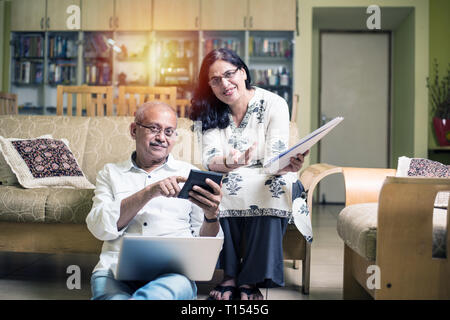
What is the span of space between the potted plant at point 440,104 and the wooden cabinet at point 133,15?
339 centimetres

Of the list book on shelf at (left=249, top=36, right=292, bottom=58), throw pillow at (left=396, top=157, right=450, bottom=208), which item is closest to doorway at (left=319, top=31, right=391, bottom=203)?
book on shelf at (left=249, top=36, right=292, bottom=58)

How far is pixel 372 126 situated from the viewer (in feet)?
18.7

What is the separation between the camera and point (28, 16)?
5230 mm

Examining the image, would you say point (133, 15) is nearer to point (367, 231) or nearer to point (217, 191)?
point (217, 191)

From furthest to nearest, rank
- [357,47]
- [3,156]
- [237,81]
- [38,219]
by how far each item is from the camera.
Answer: [357,47], [3,156], [38,219], [237,81]

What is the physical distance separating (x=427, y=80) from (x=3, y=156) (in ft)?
14.9

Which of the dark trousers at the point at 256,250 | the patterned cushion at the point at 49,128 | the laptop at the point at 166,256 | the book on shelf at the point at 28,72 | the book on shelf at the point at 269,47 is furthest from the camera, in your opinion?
the book on shelf at the point at 28,72

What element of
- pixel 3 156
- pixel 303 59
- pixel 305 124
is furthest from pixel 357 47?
pixel 3 156

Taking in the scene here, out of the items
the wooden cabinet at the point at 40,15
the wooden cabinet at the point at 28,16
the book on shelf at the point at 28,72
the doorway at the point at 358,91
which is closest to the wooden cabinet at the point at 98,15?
the wooden cabinet at the point at 40,15

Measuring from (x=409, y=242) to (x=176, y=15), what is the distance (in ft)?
14.6

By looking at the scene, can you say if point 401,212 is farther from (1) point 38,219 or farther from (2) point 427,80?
(2) point 427,80

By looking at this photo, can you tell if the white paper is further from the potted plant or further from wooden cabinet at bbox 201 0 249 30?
the potted plant

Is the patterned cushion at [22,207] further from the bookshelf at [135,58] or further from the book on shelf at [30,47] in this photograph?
the book on shelf at [30,47]

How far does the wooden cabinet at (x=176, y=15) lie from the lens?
5074 millimetres
